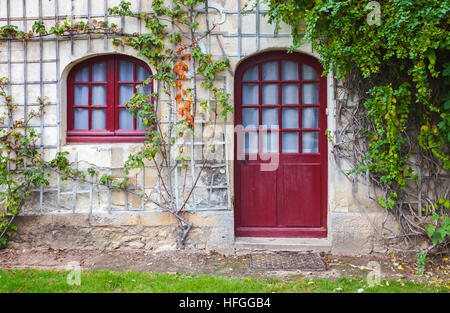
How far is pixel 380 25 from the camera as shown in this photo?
3.68 m


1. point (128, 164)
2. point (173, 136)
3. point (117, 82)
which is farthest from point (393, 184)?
point (117, 82)

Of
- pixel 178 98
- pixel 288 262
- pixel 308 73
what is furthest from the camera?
Answer: pixel 308 73

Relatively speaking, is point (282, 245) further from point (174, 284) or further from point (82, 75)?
point (82, 75)

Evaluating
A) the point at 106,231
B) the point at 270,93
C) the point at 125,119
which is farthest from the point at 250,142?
the point at 106,231

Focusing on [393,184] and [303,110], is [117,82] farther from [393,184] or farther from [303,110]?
[393,184]

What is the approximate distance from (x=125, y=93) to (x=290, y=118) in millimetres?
A: 2224

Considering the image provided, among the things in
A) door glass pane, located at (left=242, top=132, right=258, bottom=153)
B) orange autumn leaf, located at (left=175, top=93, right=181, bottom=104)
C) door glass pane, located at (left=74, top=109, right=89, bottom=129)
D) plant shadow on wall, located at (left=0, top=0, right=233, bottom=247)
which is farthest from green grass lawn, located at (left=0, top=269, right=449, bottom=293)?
orange autumn leaf, located at (left=175, top=93, right=181, bottom=104)

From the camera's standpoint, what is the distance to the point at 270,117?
4.87 meters

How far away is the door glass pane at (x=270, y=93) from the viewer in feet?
16.0

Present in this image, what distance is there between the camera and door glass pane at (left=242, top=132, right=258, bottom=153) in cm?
488

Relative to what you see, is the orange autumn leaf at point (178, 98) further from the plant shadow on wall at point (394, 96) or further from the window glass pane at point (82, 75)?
the plant shadow on wall at point (394, 96)

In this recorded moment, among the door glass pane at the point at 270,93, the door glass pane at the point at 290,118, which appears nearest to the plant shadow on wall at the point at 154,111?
the door glass pane at the point at 270,93

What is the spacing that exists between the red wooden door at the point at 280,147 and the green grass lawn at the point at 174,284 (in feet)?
3.79

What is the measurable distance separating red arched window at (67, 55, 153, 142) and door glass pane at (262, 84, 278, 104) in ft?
5.03
